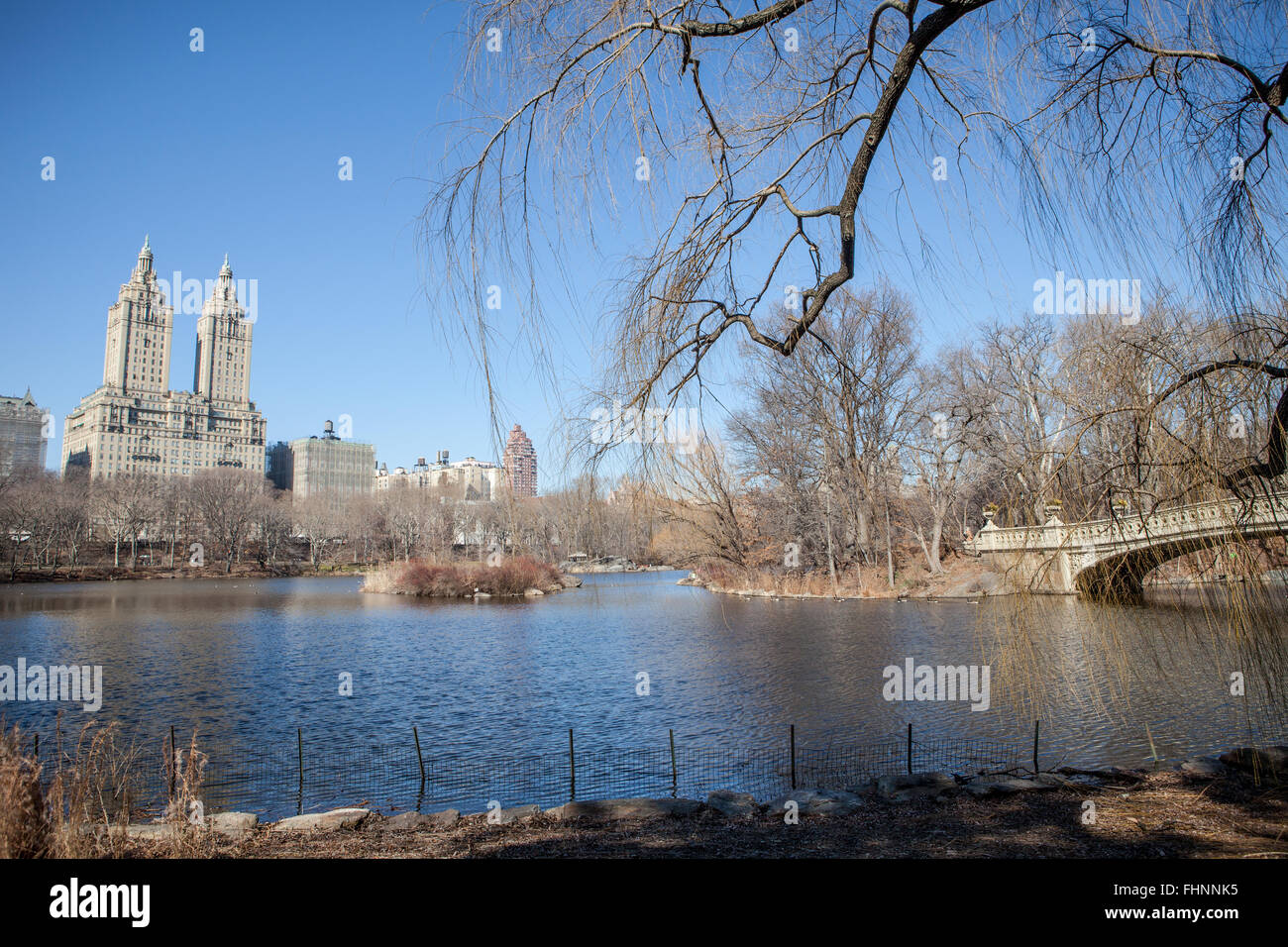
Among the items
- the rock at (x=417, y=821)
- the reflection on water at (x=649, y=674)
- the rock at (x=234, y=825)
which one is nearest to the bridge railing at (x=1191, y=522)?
the reflection on water at (x=649, y=674)

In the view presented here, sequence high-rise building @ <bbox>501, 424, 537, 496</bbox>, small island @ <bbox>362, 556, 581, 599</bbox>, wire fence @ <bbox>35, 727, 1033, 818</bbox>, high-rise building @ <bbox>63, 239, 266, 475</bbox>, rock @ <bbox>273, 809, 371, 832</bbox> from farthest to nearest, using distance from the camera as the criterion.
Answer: high-rise building @ <bbox>63, 239, 266, 475</bbox>
small island @ <bbox>362, 556, 581, 599</bbox>
wire fence @ <bbox>35, 727, 1033, 818</bbox>
rock @ <bbox>273, 809, 371, 832</bbox>
high-rise building @ <bbox>501, 424, 537, 496</bbox>

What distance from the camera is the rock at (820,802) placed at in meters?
7.03

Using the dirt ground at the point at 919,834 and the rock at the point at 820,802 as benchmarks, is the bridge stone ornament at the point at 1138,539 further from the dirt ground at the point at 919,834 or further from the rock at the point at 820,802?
the rock at the point at 820,802

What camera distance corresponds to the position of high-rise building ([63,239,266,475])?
395 ft

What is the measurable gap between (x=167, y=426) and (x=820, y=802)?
145 m

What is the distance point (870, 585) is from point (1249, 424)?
30117 mm

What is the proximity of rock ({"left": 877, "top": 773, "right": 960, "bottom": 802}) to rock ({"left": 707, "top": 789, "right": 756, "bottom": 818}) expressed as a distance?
55.9 inches

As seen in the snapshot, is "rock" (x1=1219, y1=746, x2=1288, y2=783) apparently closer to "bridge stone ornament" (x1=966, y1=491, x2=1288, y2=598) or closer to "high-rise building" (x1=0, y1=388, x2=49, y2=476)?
"bridge stone ornament" (x1=966, y1=491, x2=1288, y2=598)

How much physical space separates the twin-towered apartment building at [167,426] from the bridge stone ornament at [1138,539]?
106 metres

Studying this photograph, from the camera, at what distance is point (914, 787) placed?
7.86 m

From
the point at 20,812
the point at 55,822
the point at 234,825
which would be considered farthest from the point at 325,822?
the point at 20,812

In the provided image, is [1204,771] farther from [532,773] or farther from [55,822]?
[55,822]

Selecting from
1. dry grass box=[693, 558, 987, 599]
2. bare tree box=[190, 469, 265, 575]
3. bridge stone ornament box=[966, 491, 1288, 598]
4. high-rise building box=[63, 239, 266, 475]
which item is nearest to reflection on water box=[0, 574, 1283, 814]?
bridge stone ornament box=[966, 491, 1288, 598]
